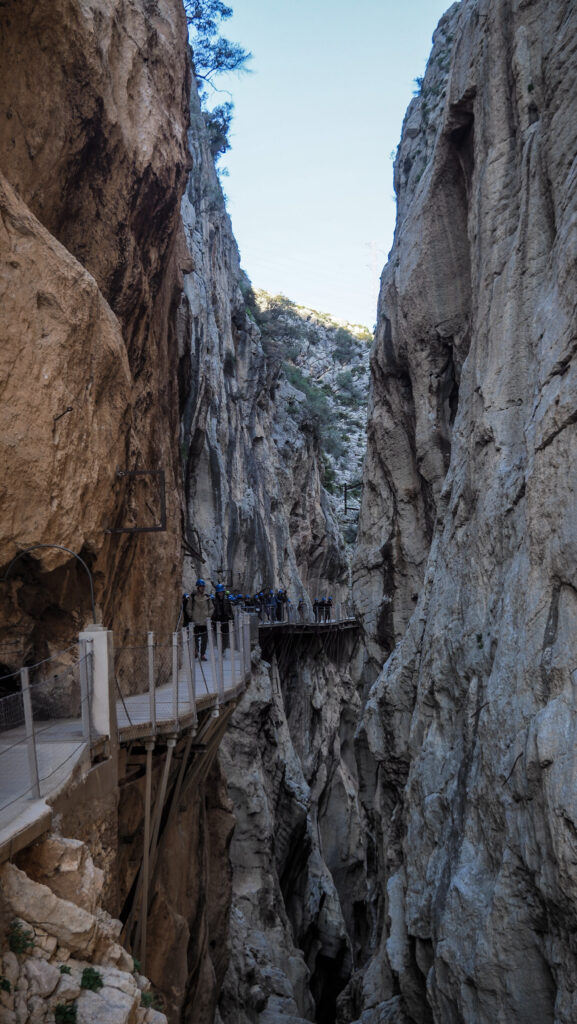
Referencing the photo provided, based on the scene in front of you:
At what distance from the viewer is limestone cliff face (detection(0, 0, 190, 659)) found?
8344mm

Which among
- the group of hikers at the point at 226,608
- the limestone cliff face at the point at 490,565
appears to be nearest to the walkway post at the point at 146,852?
the limestone cliff face at the point at 490,565

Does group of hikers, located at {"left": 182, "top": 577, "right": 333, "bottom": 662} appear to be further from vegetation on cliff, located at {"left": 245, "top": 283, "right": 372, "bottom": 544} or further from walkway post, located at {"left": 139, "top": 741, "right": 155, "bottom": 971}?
vegetation on cliff, located at {"left": 245, "top": 283, "right": 372, "bottom": 544}

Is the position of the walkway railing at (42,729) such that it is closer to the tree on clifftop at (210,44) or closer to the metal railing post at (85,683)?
the metal railing post at (85,683)

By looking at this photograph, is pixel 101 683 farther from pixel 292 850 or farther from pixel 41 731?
pixel 292 850

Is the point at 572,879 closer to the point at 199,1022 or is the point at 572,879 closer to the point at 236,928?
the point at 199,1022

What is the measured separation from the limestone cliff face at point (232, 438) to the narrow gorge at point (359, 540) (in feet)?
15.6

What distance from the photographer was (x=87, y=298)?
8.98 metres

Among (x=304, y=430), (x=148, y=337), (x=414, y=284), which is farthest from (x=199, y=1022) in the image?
(x=304, y=430)

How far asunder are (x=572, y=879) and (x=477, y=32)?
13485 mm

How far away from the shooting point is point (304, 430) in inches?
1823

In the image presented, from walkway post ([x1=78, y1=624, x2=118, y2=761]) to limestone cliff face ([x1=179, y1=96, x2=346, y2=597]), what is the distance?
13075 millimetres

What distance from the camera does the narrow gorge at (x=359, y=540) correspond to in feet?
24.1

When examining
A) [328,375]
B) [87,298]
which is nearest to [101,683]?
[87,298]

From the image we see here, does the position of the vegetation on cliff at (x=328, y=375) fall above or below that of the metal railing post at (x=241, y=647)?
above
